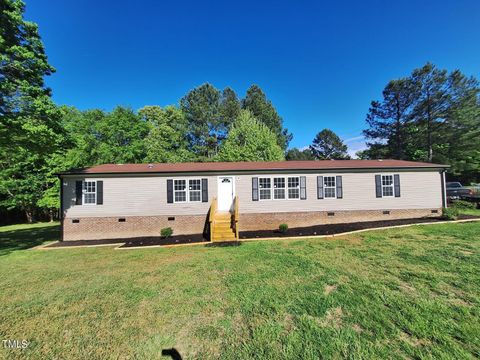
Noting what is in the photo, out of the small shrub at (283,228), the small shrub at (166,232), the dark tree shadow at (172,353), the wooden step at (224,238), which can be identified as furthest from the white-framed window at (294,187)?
the dark tree shadow at (172,353)

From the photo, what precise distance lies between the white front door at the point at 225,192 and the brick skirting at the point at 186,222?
3.32ft

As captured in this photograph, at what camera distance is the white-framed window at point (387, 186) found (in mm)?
12938

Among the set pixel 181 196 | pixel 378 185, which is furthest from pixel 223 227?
pixel 378 185

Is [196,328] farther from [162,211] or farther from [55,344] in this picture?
[162,211]

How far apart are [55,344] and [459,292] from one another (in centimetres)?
743

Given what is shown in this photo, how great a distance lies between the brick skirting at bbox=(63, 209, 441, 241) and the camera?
464 inches

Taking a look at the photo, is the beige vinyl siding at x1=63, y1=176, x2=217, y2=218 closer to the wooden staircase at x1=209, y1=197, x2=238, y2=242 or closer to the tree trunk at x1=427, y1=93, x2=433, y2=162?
the wooden staircase at x1=209, y1=197, x2=238, y2=242

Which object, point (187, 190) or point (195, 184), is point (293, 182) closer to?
point (195, 184)

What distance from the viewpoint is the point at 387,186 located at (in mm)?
12953

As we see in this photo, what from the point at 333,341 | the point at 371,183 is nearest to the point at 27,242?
the point at 333,341

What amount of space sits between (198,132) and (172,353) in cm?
2847

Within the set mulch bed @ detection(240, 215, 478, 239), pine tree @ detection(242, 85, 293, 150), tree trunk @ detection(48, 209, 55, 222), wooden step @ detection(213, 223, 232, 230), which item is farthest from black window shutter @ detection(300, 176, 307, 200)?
tree trunk @ detection(48, 209, 55, 222)

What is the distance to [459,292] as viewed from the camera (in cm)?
439

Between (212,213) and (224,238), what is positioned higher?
(212,213)
